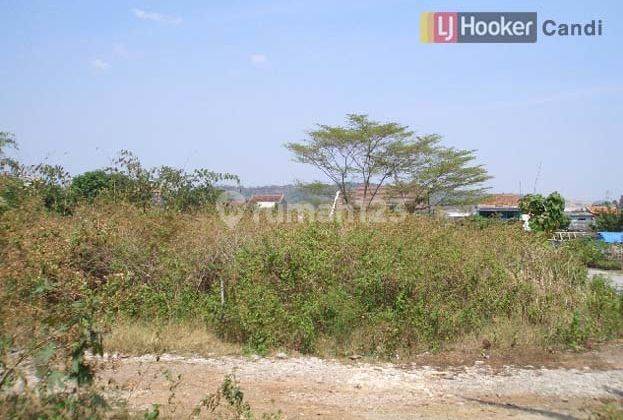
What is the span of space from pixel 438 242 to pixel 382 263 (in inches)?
49.3

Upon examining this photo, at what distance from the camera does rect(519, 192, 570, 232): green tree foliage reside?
21.5 meters

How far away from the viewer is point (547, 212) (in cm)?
2184

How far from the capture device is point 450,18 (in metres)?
10.9

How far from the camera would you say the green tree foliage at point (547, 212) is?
→ 21.5m

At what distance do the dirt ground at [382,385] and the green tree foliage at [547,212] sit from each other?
15521mm

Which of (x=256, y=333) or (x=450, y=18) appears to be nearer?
(x=256, y=333)

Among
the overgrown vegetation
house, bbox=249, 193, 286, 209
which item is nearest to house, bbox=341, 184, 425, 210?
house, bbox=249, 193, 286, 209

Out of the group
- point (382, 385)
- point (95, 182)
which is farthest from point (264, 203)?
point (382, 385)

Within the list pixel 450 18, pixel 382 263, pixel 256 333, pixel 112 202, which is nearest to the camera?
pixel 256 333

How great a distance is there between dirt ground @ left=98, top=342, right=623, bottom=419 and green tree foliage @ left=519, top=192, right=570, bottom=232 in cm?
1552

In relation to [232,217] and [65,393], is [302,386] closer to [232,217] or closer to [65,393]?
[65,393]

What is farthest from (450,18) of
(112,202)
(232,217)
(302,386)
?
(302,386)

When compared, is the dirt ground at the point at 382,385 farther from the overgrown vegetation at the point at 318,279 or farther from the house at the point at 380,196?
the house at the point at 380,196

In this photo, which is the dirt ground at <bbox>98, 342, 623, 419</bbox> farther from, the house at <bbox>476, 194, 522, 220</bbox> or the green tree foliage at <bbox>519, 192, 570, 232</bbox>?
the house at <bbox>476, 194, 522, 220</bbox>
